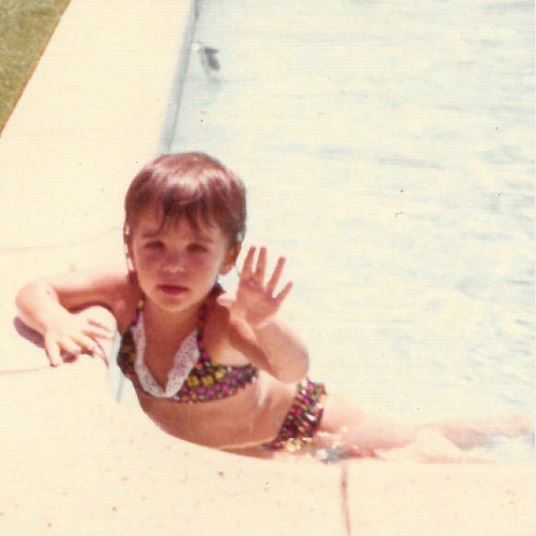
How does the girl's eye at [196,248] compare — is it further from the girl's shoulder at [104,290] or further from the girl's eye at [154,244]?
the girl's shoulder at [104,290]

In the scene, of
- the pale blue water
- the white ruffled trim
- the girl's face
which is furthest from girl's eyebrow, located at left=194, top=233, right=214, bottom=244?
the pale blue water

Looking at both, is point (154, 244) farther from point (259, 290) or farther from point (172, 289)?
point (259, 290)

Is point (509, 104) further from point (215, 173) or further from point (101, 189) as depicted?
point (215, 173)

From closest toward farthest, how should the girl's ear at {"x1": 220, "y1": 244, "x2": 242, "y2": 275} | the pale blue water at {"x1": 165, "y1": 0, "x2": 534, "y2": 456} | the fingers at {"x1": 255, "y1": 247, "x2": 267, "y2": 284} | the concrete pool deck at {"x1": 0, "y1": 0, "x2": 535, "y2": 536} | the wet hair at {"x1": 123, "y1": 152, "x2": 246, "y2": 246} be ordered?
1. the concrete pool deck at {"x1": 0, "y1": 0, "x2": 535, "y2": 536}
2. the fingers at {"x1": 255, "y1": 247, "x2": 267, "y2": 284}
3. the wet hair at {"x1": 123, "y1": 152, "x2": 246, "y2": 246}
4. the girl's ear at {"x1": 220, "y1": 244, "x2": 242, "y2": 275}
5. the pale blue water at {"x1": 165, "y1": 0, "x2": 534, "y2": 456}

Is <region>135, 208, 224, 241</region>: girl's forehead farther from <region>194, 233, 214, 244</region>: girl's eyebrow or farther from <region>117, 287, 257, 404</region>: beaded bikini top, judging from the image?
<region>117, 287, 257, 404</region>: beaded bikini top

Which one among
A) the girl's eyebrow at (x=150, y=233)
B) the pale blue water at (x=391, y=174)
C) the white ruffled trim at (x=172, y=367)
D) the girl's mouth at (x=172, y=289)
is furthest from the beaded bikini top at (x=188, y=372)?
the pale blue water at (x=391, y=174)

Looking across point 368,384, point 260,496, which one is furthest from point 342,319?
point 260,496
